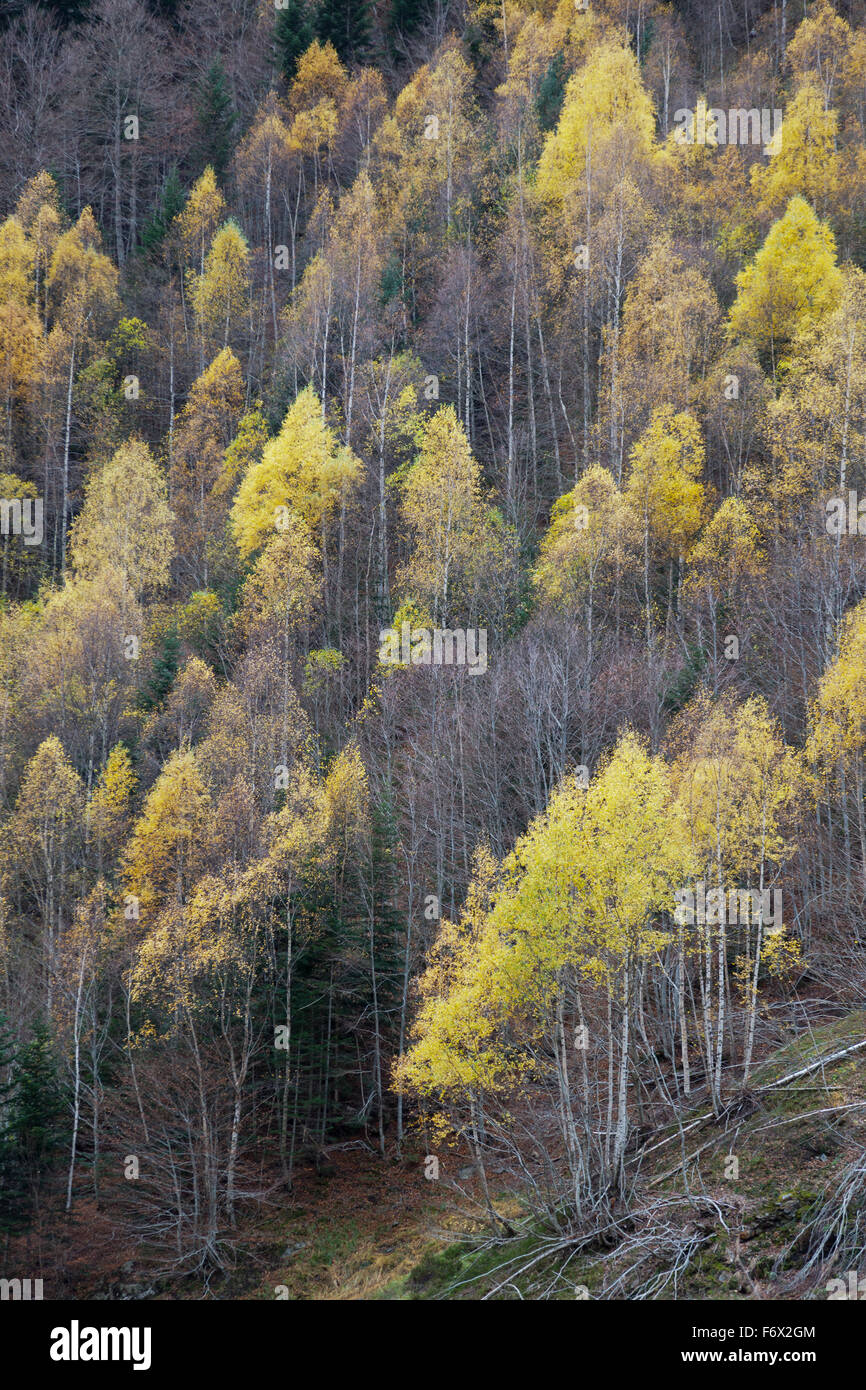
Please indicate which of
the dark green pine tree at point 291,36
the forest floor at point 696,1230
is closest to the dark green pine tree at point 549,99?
the dark green pine tree at point 291,36

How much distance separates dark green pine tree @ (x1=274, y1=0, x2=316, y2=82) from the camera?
210 ft

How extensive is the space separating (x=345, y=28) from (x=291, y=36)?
3.62 meters

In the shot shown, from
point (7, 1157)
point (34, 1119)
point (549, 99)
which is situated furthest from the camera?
point (549, 99)

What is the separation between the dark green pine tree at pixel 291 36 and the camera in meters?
64.0

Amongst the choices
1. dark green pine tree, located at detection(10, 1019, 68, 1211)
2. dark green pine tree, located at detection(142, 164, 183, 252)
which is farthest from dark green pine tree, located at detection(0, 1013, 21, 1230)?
dark green pine tree, located at detection(142, 164, 183, 252)

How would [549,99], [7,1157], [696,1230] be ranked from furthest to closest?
[549,99] < [7,1157] < [696,1230]

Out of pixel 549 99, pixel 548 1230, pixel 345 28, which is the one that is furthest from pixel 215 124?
pixel 548 1230

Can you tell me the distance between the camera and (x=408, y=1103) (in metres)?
27.4

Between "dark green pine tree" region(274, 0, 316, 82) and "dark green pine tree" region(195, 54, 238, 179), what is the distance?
417cm

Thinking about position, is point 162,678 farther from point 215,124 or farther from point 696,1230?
point 215,124

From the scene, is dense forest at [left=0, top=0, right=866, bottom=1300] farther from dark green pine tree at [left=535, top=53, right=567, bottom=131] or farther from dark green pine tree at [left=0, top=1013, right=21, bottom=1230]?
dark green pine tree at [left=535, top=53, right=567, bottom=131]

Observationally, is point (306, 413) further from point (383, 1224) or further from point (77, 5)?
point (77, 5)

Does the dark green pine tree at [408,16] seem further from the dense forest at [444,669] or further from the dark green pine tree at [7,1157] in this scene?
the dark green pine tree at [7,1157]

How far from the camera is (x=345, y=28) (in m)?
65.7
